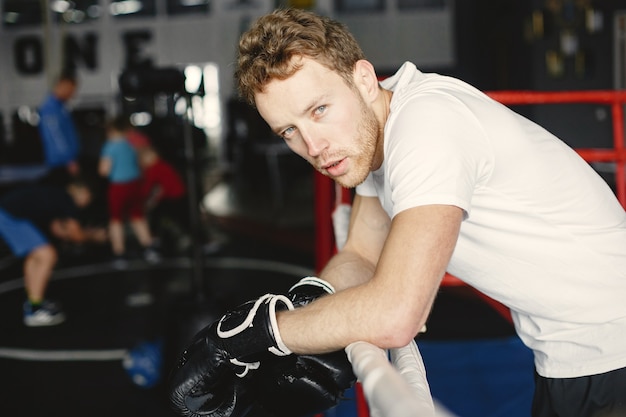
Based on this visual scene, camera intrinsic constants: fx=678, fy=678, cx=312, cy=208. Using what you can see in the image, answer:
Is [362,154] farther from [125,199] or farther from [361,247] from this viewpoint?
[125,199]

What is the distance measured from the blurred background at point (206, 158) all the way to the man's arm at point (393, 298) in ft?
3.31

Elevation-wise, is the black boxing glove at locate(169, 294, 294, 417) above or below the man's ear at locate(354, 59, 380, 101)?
below

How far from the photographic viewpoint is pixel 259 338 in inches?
42.5

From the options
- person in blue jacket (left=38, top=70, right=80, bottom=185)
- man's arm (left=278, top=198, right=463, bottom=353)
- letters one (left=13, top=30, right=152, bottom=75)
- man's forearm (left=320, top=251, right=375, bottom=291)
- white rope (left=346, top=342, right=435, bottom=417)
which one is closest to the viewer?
white rope (left=346, top=342, right=435, bottom=417)

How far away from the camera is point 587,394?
4.62ft

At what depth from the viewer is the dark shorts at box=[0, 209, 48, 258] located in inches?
175

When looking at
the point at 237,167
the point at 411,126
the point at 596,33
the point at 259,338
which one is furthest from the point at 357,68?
the point at 237,167

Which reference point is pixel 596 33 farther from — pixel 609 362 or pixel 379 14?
pixel 609 362

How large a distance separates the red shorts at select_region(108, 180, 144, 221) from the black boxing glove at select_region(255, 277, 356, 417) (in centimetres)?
519

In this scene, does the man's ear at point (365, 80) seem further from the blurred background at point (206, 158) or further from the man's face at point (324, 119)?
the blurred background at point (206, 158)

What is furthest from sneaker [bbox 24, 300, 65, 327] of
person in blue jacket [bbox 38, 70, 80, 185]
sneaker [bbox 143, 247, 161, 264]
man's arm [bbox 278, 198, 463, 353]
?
man's arm [bbox 278, 198, 463, 353]

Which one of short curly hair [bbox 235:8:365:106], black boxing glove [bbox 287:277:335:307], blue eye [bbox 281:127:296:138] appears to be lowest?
black boxing glove [bbox 287:277:335:307]

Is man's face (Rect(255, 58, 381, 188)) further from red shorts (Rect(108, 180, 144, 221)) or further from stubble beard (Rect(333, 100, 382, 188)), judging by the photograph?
red shorts (Rect(108, 180, 144, 221))

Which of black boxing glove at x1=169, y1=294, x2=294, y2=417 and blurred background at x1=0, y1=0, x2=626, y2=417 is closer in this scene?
black boxing glove at x1=169, y1=294, x2=294, y2=417
